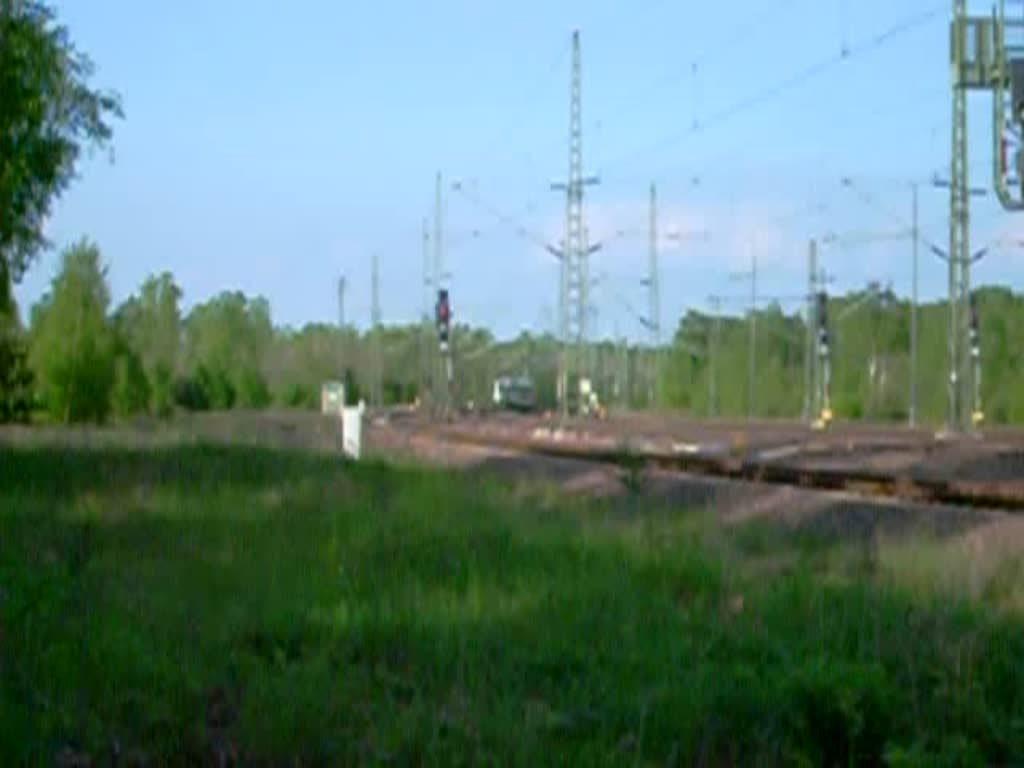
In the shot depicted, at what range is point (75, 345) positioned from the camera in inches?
2894

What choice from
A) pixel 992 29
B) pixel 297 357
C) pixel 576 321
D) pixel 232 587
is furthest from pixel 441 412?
pixel 232 587

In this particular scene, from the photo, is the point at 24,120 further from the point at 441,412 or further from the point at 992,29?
the point at 441,412

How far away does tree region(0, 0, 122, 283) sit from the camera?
2988cm

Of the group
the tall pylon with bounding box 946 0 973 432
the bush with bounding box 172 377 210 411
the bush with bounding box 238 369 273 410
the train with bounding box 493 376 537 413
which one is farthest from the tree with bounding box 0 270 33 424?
the train with bounding box 493 376 537 413

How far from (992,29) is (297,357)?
97.5 m

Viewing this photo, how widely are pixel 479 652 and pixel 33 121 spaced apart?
20882 millimetres

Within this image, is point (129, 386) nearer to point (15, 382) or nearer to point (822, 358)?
point (15, 382)

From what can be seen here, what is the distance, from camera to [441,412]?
105 meters

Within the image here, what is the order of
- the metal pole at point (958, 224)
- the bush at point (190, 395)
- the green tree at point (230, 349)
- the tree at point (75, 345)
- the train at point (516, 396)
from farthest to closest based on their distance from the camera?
the train at point (516, 396) < the green tree at point (230, 349) < the bush at point (190, 395) < the tree at point (75, 345) < the metal pole at point (958, 224)

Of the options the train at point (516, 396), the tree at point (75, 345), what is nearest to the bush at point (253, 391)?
the train at point (516, 396)

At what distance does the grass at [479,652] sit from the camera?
10.3m

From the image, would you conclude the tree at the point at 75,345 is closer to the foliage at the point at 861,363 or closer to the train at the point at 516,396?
the foliage at the point at 861,363

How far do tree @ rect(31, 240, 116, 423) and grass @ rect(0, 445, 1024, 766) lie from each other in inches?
2094

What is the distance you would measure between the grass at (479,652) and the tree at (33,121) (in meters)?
11.1
